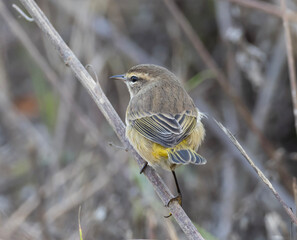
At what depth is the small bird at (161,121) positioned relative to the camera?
3053 mm

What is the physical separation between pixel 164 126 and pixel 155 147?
0.21m

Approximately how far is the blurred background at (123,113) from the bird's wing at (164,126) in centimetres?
91

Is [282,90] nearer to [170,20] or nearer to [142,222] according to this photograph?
[170,20]

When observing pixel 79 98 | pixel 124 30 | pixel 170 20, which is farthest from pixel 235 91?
pixel 79 98

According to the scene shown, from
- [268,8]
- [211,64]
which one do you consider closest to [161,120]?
[268,8]

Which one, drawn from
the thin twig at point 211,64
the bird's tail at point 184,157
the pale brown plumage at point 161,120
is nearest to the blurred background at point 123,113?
the thin twig at point 211,64

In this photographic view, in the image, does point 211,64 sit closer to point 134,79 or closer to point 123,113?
point 134,79

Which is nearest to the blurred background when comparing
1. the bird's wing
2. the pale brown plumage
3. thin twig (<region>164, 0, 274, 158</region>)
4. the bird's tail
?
thin twig (<region>164, 0, 274, 158</region>)

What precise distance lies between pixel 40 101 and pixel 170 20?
1931 millimetres

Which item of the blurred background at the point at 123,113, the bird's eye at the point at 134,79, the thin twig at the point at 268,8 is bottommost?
the blurred background at the point at 123,113

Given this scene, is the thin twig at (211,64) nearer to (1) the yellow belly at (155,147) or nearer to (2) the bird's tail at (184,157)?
(1) the yellow belly at (155,147)

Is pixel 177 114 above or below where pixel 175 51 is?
above

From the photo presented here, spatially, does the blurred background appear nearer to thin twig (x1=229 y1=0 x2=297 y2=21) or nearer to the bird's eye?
thin twig (x1=229 y1=0 x2=297 y2=21)

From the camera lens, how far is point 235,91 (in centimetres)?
537
